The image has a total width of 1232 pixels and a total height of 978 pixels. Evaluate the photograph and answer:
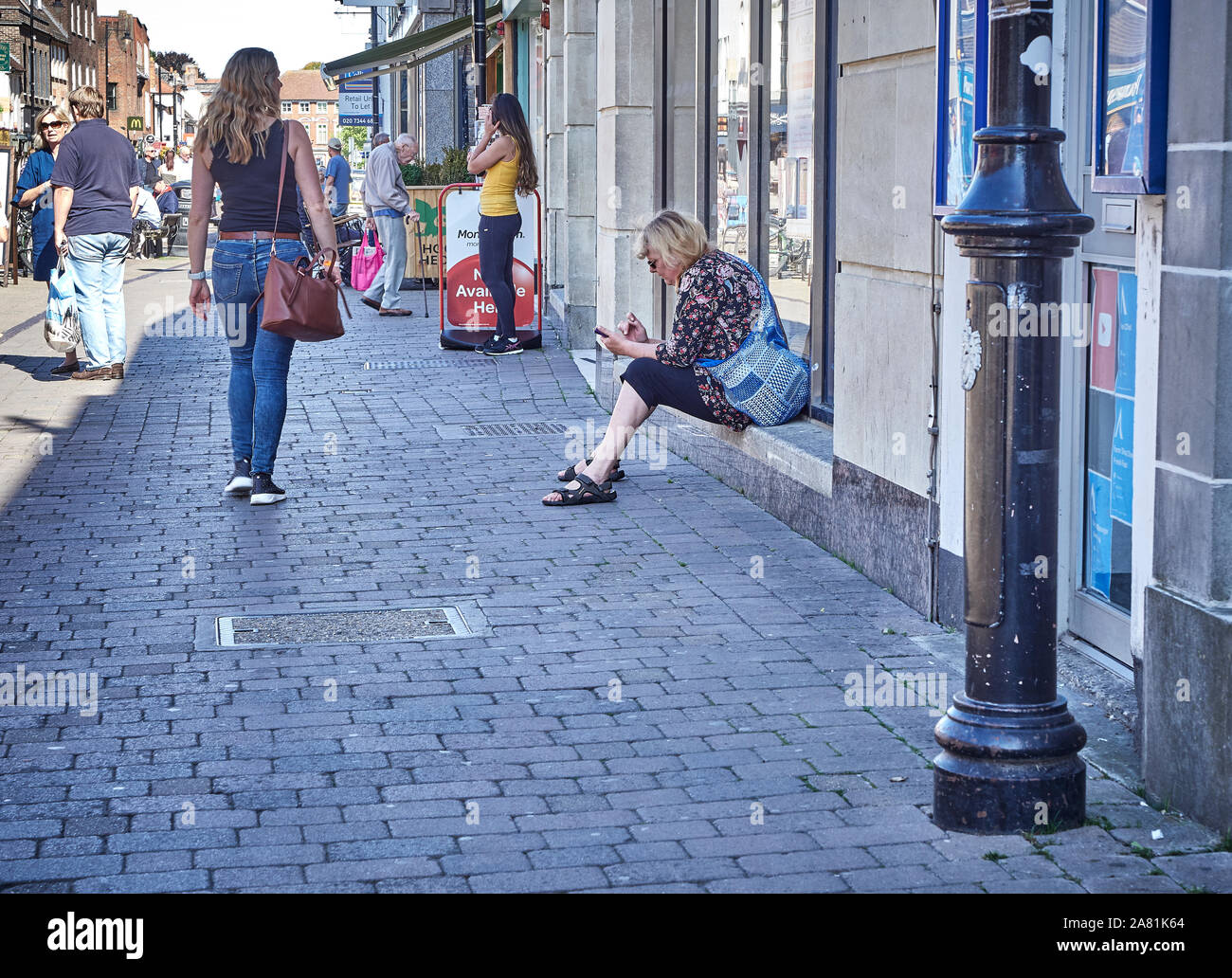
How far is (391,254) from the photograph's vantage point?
1798cm

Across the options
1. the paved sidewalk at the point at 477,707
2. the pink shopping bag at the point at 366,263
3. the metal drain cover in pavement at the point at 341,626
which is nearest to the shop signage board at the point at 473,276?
the pink shopping bag at the point at 366,263

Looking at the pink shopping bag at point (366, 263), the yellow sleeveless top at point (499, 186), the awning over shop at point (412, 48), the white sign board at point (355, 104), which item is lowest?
the pink shopping bag at point (366, 263)

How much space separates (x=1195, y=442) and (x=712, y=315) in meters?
3.95

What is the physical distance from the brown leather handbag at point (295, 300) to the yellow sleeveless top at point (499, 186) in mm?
5576

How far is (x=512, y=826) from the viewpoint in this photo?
400 cm

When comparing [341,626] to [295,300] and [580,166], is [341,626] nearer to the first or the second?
[295,300]

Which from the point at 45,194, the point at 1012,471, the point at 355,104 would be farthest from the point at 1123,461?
the point at 355,104

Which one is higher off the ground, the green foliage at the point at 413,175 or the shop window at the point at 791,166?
the green foliage at the point at 413,175

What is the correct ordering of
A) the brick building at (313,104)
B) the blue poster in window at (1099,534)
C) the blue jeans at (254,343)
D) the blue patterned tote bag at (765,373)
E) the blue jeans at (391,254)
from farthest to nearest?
the brick building at (313,104) < the blue jeans at (391,254) < the blue jeans at (254,343) < the blue patterned tote bag at (765,373) < the blue poster in window at (1099,534)

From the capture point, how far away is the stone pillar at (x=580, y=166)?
47.5 ft

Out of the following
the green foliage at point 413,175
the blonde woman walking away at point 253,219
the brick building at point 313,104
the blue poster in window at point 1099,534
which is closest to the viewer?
the blue poster in window at point 1099,534

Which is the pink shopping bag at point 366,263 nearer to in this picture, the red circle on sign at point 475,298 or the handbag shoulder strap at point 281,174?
the red circle on sign at point 475,298

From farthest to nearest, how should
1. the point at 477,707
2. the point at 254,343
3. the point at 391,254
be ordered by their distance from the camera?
the point at 391,254 < the point at 254,343 < the point at 477,707
